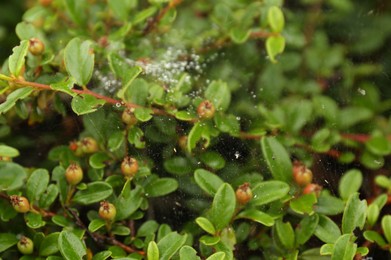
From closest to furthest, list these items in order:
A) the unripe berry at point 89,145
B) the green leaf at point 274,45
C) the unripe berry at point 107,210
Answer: the unripe berry at point 107,210
the unripe berry at point 89,145
the green leaf at point 274,45

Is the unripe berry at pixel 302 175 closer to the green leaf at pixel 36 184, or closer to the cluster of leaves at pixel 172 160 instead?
the cluster of leaves at pixel 172 160

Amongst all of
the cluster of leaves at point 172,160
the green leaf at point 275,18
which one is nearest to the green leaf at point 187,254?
the cluster of leaves at point 172,160

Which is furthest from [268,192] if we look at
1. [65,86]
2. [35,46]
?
[35,46]

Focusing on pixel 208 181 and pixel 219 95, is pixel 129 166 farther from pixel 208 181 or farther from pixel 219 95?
pixel 219 95

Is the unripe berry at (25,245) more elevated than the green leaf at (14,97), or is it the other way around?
the green leaf at (14,97)

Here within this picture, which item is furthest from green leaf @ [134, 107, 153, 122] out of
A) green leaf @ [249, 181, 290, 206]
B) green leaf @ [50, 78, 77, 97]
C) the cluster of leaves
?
green leaf @ [249, 181, 290, 206]

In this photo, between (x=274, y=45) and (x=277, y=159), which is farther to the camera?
(x=274, y=45)

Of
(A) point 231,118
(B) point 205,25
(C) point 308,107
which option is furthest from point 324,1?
(A) point 231,118
